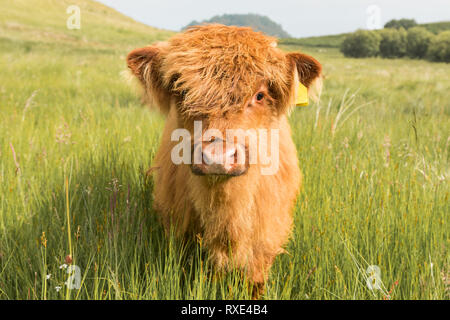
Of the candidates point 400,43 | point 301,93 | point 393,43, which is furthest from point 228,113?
point 393,43

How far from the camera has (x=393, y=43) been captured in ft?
35.8

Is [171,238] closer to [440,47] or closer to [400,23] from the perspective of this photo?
[440,47]

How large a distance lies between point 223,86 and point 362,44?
11.2 m

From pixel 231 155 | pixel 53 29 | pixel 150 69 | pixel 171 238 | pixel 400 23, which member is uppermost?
pixel 53 29

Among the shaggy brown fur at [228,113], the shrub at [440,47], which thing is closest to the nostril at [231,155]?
the shaggy brown fur at [228,113]

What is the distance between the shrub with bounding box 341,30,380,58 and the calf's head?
10.4 m

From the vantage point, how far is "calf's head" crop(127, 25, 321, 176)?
168cm

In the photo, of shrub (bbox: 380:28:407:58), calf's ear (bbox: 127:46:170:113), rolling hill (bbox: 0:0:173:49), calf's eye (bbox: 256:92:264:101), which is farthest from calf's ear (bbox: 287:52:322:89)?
rolling hill (bbox: 0:0:173:49)

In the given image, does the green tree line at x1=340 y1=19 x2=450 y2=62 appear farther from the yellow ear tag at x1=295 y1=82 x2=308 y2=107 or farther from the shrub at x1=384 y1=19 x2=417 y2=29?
the yellow ear tag at x1=295 y1=82 x2=308 y2=107

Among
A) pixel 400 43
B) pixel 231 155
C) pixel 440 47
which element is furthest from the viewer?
pixel 400 43

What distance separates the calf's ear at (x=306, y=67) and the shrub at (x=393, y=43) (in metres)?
9.41
